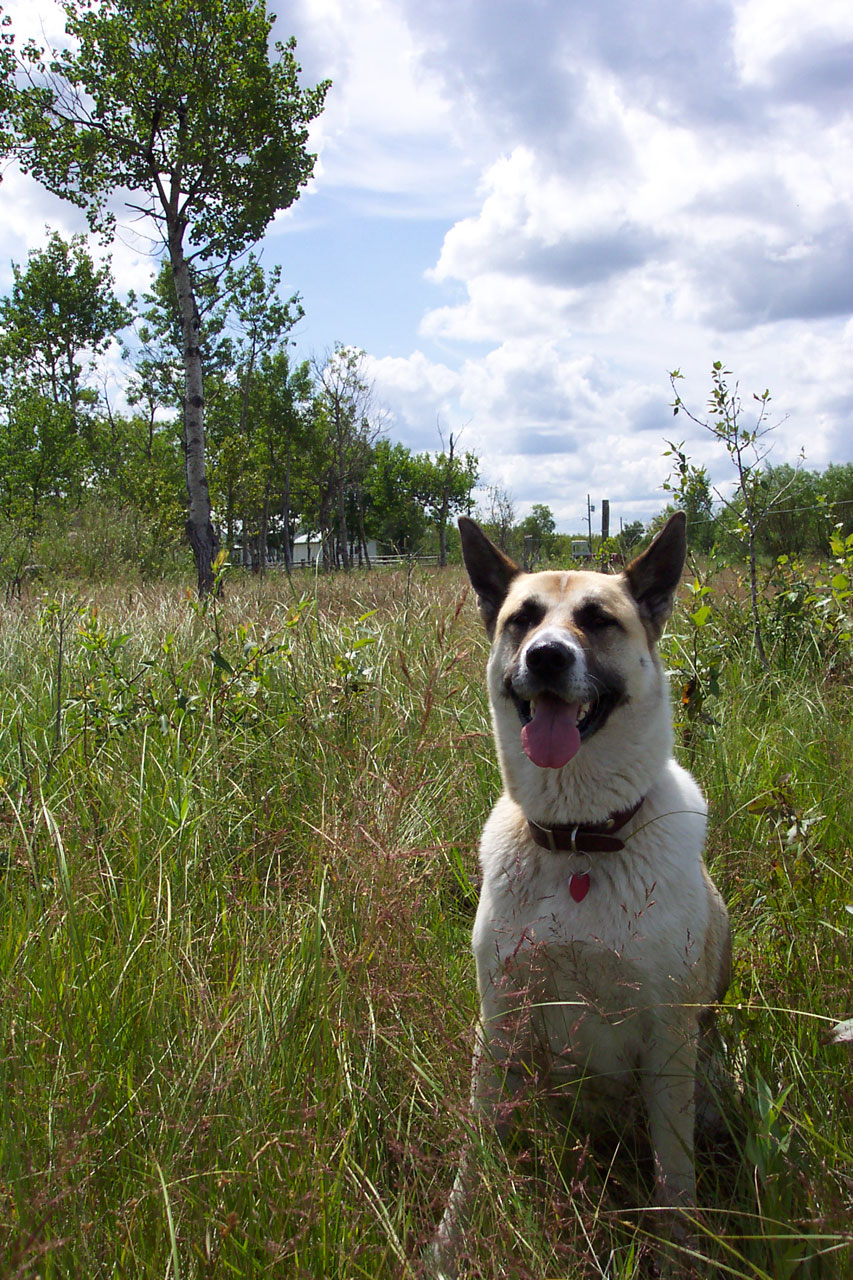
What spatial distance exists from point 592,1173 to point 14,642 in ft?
15.4

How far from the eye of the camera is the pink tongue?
6.84ft

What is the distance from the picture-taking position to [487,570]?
2795mm

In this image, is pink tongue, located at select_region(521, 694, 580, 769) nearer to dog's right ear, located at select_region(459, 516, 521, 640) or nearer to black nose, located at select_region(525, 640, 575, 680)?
black nose, located at select_region(525, 640, 575, 680)

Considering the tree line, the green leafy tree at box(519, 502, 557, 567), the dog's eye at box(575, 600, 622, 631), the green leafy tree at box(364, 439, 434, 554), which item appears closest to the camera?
the dog's eye at box(575, 600, 622, 631)

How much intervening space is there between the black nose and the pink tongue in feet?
0.30

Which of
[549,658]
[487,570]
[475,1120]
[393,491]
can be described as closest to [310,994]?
[475,1120]

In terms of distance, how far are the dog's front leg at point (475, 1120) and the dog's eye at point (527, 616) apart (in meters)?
1.20

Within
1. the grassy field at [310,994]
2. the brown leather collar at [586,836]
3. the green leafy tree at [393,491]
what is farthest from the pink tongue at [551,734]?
the green leafy tree at [393,491]

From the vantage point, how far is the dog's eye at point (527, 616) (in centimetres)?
244

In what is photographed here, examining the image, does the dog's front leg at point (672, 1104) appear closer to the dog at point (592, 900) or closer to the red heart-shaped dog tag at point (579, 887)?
the dog at point (592, 900)

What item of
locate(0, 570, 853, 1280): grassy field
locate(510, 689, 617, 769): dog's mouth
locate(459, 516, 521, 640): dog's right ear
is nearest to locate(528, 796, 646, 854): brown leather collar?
locate(510, 689, 617, 769): dog's mouth

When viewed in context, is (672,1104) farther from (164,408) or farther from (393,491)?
Answer: (393,491)

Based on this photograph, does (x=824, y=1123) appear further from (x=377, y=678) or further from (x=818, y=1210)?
(x=377, y=678)

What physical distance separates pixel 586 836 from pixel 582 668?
468 millimetres
